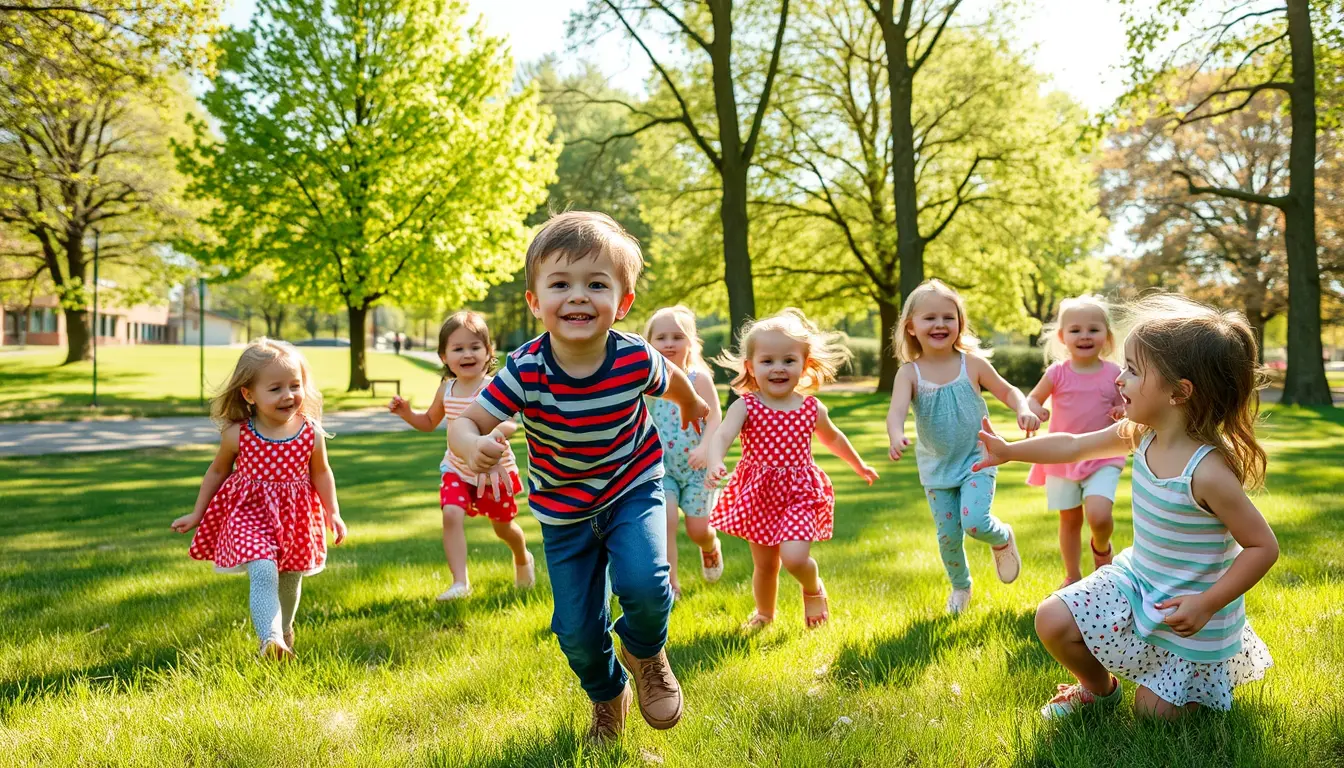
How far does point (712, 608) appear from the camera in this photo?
5.30m

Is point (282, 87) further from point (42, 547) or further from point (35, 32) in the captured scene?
point (42, 547)

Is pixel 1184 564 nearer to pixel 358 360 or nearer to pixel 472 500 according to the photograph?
pixel 472 500

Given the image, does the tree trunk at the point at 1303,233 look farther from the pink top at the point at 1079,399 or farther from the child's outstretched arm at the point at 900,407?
the child's outstretched arm at the point at 900,407

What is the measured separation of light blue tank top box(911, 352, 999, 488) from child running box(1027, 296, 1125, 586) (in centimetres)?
41

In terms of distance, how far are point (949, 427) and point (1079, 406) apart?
3.30ft

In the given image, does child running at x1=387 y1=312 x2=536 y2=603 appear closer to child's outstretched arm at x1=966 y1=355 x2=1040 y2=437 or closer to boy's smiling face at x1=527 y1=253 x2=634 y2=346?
boy's smiling face at x1=527 y1=253 x2=634 y2=346

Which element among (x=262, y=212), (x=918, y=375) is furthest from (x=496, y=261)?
(x=918, y=375)

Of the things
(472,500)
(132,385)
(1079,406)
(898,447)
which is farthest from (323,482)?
(132,385)

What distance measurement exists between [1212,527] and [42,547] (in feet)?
29.9

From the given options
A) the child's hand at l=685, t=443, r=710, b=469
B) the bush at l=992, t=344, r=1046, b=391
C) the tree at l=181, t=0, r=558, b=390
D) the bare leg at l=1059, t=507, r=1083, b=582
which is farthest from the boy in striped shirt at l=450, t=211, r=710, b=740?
the bush at l=992, t=344, r=1046, b=391

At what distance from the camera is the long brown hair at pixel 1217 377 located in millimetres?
3127

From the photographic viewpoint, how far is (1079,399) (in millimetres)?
5734

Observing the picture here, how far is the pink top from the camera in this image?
5652 millimetres

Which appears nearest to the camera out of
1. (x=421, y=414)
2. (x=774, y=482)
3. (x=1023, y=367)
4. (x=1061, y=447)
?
(x=1061, y=447)
